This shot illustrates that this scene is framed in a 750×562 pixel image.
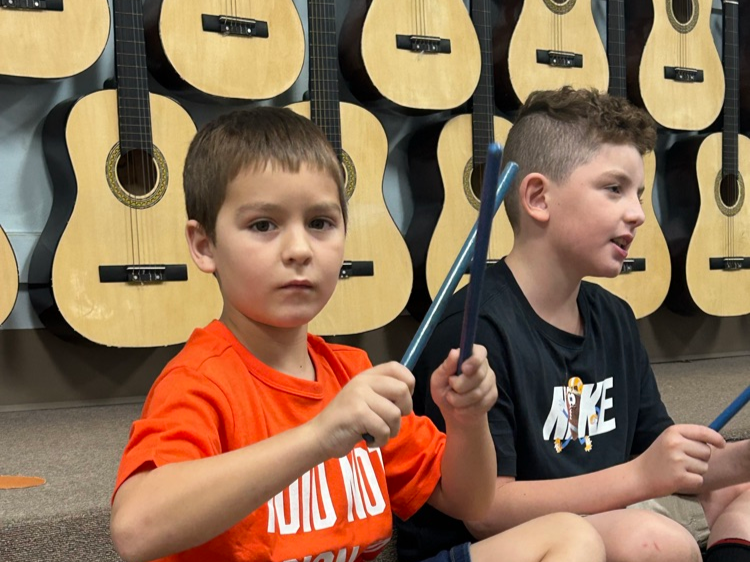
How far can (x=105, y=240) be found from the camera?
5.88 feet

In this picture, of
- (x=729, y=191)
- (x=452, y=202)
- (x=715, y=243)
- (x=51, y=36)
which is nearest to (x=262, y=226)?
(x=51, y=36)

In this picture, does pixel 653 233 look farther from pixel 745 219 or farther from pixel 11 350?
pixel 11 350

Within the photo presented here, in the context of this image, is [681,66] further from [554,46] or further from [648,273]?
[648,273]

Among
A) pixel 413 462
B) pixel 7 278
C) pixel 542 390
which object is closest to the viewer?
pixel 413 462

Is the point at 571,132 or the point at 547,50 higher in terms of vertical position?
the point at 547,50

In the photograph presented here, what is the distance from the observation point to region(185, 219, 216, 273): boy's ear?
2.69 ft

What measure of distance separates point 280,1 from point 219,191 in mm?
1344

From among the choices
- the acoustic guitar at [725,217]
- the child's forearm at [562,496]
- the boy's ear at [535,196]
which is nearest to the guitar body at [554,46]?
the acoustic guitar at [725,217]

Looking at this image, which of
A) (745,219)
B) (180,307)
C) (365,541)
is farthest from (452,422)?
(745,219)

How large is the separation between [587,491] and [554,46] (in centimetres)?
170

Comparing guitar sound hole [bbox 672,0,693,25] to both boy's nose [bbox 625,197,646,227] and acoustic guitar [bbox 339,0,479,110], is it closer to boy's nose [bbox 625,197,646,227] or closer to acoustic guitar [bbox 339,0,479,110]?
acoustic guitar [bbox 339,0,479,110]

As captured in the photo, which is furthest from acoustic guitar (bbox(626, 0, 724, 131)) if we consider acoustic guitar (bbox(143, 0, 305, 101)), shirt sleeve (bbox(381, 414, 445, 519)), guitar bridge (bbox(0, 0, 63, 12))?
shirt sleeve (bbox(381, 414, 445, 519))

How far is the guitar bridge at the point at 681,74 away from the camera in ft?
8.43

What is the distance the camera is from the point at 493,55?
2363mm
